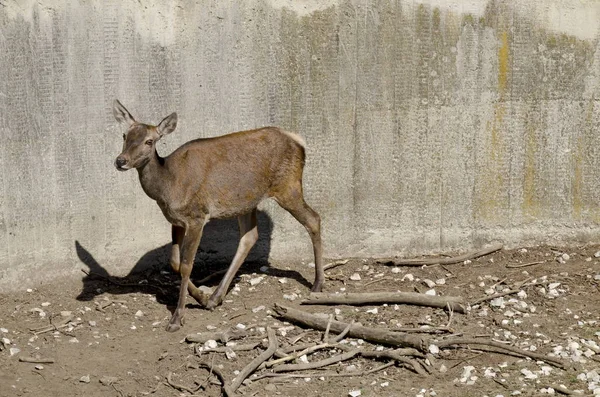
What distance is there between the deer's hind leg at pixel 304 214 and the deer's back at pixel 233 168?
9 cm

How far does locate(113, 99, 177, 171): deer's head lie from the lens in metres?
8.88

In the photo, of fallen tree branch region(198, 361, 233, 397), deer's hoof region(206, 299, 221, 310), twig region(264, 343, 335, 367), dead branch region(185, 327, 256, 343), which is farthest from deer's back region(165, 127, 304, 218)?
twig region(264, 343, 335, 367)

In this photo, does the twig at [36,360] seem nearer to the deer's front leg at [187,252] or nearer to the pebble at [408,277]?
the deer's front leg at [187,252]

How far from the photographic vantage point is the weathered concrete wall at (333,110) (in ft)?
31.5

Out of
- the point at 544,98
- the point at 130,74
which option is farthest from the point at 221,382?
the point at 544,98

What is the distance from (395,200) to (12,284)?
12.2ft

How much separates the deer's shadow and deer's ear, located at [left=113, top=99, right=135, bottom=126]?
1.37m

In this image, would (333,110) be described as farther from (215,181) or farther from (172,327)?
(172,327)

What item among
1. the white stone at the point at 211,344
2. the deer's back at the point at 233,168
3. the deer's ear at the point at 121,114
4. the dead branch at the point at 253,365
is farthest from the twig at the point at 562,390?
the deer's ear at the point at 121,114

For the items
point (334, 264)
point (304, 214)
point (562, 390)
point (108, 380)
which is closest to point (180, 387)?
point (108, 380)

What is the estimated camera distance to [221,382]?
8.07m

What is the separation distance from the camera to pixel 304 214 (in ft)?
32.5

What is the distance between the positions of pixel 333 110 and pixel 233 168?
1.30 meters

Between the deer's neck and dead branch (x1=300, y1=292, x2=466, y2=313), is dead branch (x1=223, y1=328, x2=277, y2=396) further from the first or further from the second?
the deer's neck
